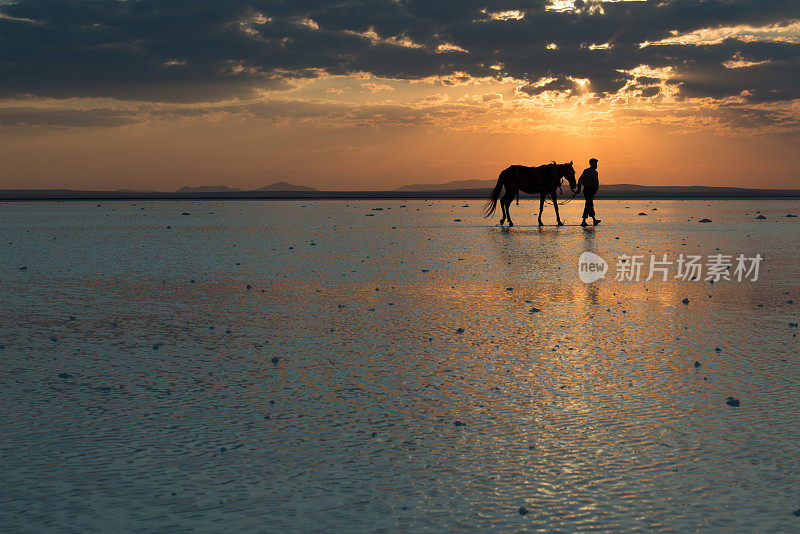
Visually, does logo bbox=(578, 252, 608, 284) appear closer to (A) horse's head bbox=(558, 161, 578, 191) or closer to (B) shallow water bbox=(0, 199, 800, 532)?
(B) shallow water bbox=(0, 199, 800, 532)

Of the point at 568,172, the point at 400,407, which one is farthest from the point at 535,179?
the point at 400,407

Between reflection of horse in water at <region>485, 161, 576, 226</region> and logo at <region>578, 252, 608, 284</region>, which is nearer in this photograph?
logo at <region>578, 252, 608, 284</region>

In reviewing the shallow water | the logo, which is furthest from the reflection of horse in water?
the shallow water

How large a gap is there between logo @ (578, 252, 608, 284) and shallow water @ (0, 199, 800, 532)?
1042mm

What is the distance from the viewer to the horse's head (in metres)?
31.7

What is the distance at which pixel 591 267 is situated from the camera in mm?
16031

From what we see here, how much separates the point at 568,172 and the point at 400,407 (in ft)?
89.3

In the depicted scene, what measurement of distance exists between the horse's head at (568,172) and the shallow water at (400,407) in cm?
1864

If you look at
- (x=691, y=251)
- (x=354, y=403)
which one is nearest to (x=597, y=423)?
(x=354, y=403)

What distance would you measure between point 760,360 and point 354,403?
4.12m

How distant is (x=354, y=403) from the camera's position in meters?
6.12

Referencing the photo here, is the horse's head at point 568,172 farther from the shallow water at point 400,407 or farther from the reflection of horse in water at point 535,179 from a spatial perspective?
the shallow water at point 400,407

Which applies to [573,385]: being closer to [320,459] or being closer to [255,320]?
[320,459]

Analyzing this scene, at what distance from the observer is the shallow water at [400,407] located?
412 centimetres
